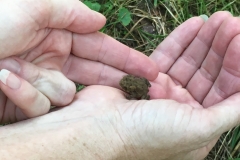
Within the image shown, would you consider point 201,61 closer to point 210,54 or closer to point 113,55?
point 210,54

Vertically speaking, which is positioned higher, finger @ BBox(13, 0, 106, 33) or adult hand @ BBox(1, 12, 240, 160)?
finger @ BBox(13, 0, 106, 33)

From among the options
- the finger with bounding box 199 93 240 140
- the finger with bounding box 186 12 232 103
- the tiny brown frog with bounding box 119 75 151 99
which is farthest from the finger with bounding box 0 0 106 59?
the finger with bounding box 199 93 240 140

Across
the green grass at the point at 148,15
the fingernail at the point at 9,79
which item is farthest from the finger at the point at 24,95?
the green grass at the point at 148,15

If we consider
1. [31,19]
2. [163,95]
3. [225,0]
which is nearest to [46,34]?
[31,19]

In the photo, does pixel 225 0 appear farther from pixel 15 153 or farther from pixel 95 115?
pixel 15 153

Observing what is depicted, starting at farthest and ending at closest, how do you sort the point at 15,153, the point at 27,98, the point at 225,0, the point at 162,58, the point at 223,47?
the point at 225,0 < the point at 162,58 < the point at 223,47 < the point at 27,98 < the point at 15,153

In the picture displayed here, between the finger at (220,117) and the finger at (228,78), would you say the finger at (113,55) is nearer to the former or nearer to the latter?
the finger at (228,78)

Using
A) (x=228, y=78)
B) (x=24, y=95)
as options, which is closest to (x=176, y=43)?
(x=228, y=78)

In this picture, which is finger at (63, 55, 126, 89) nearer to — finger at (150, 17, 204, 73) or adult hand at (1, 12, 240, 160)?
adult hand at (1, 12, 240, 160)
